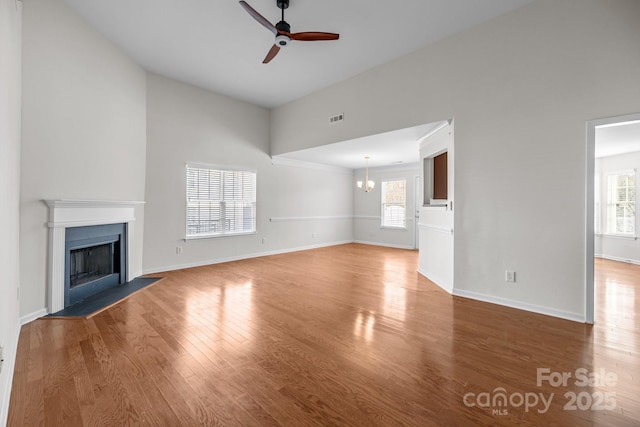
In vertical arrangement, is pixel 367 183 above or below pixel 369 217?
above

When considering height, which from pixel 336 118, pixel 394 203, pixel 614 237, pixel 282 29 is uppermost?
pixel 282 29

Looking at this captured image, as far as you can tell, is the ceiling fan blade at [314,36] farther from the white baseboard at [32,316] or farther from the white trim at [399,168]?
the white trim at [399,168]

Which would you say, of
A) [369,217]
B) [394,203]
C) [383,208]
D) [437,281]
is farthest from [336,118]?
[369,217]

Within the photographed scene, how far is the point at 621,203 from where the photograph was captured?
20.1ft

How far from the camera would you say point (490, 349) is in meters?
2.38

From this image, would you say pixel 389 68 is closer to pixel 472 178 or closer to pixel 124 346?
pixel 472 178

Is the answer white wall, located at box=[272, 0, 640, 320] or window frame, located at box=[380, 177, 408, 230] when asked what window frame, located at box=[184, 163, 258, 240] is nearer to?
white wall, located at box=[272, 0, 640, 320]

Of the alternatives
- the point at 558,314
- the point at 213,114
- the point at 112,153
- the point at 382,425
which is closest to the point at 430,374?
the point at 382,425

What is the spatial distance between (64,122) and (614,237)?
10382 mm

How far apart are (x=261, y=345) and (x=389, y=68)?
4591mm

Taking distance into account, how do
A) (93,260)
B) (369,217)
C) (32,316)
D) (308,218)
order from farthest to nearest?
(369,217) → (308,218) → (93,260) → (32,316)

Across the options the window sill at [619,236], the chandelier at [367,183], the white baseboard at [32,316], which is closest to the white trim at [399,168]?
the chandelier at [367,183]

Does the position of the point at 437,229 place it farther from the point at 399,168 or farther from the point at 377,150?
the point at 399,168

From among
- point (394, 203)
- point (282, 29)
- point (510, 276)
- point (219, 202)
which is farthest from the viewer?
point (394, 203)
